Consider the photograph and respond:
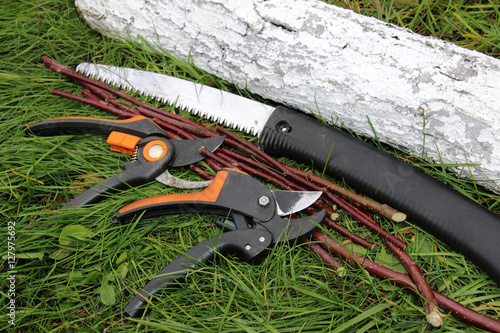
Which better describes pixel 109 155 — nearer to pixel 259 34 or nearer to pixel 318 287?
pixel 259 34

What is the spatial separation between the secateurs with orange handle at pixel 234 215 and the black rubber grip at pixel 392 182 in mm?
306

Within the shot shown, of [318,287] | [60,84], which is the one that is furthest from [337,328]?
[60,84]

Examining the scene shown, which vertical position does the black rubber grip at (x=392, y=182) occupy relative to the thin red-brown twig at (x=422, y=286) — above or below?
above

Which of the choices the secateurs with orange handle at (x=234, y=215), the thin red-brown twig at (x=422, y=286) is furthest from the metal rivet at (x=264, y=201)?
the thin red-brown twig at (x=422, y=286)

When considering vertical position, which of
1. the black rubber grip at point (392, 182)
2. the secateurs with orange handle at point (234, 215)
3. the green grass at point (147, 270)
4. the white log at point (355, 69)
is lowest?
the green grass at point (147, 270)

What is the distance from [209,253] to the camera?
1890 mm

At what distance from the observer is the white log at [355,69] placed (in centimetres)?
208

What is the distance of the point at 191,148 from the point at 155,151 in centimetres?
22

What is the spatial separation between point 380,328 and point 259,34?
1.86 meters

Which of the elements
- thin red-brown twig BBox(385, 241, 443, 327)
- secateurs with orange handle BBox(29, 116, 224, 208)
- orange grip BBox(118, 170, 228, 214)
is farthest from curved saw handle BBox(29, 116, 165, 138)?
thin red-brown twig BBox(385, 241, 443, 327)

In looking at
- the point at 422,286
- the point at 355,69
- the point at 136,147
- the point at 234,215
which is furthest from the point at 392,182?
the point at 136,147

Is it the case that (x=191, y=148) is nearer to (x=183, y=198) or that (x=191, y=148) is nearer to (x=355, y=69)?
(x=183, y=198)

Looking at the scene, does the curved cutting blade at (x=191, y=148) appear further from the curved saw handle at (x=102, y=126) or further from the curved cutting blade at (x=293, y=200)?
the curved cutting blade at (x=293, y=200)

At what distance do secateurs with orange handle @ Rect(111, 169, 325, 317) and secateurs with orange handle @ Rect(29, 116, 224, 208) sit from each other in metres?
0.15
